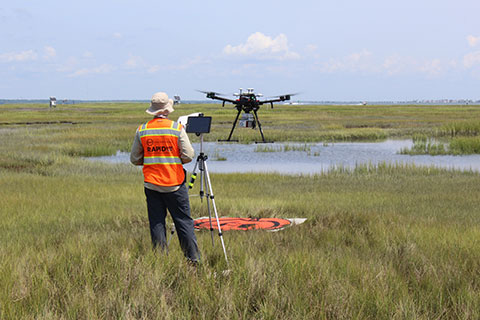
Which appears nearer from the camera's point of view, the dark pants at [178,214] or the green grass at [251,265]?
the green grass at [251,265]

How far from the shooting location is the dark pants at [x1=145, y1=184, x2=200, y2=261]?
7.07 m

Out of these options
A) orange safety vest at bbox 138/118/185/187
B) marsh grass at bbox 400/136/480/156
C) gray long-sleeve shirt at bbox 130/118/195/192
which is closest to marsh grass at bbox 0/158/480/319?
gray long-sleeve shirt at bbox 130/118/195/192

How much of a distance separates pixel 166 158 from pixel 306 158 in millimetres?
27429

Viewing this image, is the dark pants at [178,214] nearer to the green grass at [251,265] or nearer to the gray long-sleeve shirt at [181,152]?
the gray long-sleeve shirt at [181,152]

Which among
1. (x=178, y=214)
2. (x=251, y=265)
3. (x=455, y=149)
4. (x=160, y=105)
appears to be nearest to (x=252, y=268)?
(x=251, y=265)

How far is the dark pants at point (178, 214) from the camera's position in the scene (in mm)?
7066

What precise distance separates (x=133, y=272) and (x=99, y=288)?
426mm

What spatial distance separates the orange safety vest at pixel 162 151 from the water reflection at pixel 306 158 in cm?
2016

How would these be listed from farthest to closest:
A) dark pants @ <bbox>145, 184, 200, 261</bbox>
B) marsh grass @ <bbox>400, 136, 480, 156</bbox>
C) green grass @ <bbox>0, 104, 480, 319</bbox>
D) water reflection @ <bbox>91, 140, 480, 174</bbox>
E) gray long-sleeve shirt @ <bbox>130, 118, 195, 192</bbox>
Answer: marsh grass @ <bbox>400, 136, 480, 156</bbox> < water reflection @ <bbox>91, 140, 480, 174</bbox> < dark pants @ <bbox>145, 184, 200, 261</bbox> < gray long-sleeve shirt @ <bbox>130, 118, 195, 192</bbox> < green grass @ <bbox>0, 104, 480, 319</bbox>

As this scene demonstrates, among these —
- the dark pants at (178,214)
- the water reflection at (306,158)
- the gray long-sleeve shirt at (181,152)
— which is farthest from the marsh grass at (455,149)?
the gray long-sleeve shirt at (181,152)

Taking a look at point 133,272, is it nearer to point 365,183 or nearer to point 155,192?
point 155,192

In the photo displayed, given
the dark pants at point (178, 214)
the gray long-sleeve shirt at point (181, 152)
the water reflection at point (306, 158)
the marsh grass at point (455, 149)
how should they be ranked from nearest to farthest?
1. the gray long-sleeve shirt at point (181, 152)
2. the dark pants at point (178, 214)
3. the water reflection at point (306, 158)
4. the marsh grass at point (455, 149)

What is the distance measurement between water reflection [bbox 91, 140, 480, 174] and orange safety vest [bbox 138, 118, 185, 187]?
20.2 meters

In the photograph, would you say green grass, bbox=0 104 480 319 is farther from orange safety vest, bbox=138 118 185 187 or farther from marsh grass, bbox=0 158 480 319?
orange safety vest, bbox=138 118 185 187
